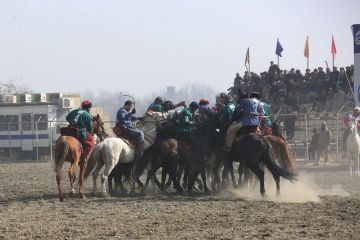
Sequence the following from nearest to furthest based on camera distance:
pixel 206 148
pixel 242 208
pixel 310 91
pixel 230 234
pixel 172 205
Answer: pixel 230 234 → pixel 242 208 → pixel 172 205 → pixel 206 148 → pixel 310 91

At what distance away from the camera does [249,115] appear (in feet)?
49.1

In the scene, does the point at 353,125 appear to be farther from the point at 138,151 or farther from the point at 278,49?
the point at 278,49

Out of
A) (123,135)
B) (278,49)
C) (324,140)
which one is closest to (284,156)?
(123,135)

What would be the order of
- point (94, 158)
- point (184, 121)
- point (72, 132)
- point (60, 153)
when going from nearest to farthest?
point (60, 153) < point (72, 132) < point (94, 158) < point (184, 121)

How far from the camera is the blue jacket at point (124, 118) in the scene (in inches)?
639

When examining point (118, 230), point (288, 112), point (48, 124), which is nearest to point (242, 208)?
point (118, 230)

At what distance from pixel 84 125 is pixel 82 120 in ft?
0.42

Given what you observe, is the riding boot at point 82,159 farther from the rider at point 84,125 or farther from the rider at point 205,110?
the rider at point 205,110

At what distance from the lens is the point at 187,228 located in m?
10.4

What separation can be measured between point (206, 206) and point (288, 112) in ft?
54.9

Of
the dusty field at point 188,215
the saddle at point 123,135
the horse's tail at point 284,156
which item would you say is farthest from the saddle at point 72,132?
the horse's tail at point 284,156

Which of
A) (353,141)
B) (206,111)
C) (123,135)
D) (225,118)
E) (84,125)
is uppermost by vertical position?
(206,111)

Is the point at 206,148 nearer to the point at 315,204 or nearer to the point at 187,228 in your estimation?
the point at 315,204

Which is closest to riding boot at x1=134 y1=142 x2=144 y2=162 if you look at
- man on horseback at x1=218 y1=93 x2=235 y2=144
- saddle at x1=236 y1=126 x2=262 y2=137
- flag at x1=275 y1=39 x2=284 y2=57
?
man on horseback at x1=218 y1=93 x2=235 y2=144
